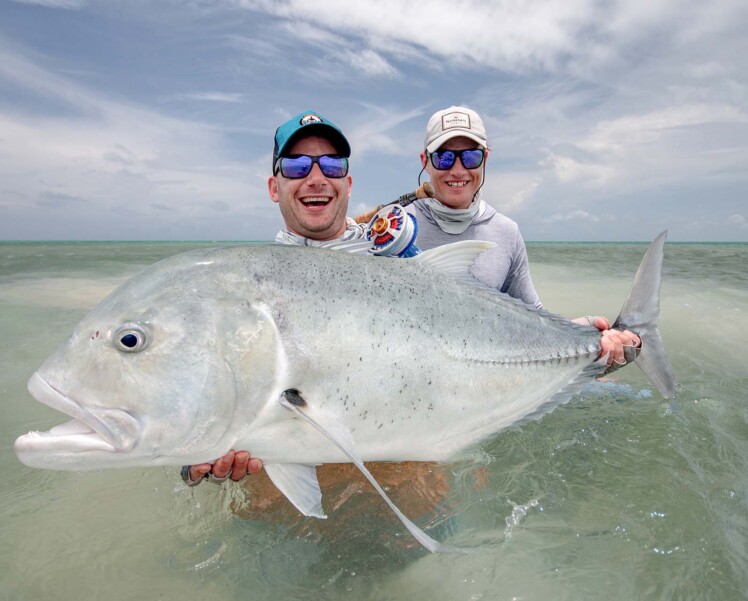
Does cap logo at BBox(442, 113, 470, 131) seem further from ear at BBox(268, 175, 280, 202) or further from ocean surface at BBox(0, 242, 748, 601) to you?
ocean surface at BBox(0, 242, 748, 601)

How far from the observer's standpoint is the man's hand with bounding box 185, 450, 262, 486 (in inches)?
68.9

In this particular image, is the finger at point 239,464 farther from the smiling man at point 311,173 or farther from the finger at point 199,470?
the smiling man at point 311,173

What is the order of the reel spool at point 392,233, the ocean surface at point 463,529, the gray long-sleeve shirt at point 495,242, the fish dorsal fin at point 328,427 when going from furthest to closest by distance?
the gray long-sleeve shirt at point 495,242 → the reel spool at point 392,233 → the ocean surface at point 463,529 → the fish dorsal fin at point 328,427

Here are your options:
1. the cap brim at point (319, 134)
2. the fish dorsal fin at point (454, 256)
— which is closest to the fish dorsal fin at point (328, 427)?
the fish dorsal fin at point (454, 256)

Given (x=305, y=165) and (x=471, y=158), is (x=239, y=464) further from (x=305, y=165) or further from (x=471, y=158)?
(x=471, y=158)

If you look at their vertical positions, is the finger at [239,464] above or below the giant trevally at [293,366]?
below

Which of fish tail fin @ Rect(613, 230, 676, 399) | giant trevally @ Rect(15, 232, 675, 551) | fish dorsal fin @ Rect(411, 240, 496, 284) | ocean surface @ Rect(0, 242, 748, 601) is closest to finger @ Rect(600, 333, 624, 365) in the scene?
fish tail fin @ Rect(613, 230, 676, 399)

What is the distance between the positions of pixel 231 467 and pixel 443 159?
2.33 meters

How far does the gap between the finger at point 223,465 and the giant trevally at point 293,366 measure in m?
0.08

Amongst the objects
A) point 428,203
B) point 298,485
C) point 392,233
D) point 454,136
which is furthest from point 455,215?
point 298,485

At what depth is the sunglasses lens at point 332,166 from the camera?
2.47 meters

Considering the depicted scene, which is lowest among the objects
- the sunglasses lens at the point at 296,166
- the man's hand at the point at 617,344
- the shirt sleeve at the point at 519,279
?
the man's hand at the point at 617,344

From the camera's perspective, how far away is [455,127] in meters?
3.18

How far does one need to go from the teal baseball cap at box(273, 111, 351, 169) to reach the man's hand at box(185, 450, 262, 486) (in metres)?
1.50
